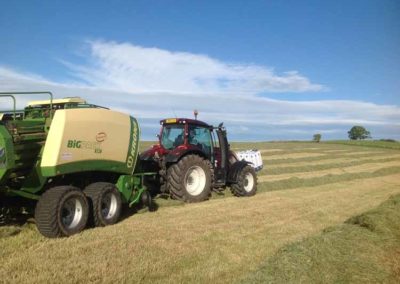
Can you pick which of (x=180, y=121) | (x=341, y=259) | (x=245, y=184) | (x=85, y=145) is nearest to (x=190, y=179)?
(x=180, y=121)

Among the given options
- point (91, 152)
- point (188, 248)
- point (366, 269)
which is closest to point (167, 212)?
point (91, 152)

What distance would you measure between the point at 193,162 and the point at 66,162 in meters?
4.26

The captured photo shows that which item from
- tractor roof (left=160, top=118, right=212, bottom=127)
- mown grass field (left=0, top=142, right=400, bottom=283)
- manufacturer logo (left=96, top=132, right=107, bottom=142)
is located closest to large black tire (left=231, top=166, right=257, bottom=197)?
mown grass field (left=0, top=142, right=400, bottom=283)

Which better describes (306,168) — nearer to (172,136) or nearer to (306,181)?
(306,181)

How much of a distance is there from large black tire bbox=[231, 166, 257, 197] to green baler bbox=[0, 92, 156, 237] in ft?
14.2

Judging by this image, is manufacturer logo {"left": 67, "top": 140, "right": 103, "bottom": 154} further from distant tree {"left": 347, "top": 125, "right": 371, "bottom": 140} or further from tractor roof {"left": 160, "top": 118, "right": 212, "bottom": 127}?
distant tree {"left": 347, "top": 125, "right": 371, "bottom": 140}

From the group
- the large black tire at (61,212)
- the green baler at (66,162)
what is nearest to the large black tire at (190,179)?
the green baler at (66,162)

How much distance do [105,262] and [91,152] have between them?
2917 millimetres

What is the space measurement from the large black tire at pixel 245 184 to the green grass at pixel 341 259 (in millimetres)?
5172

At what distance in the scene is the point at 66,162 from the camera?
785cm

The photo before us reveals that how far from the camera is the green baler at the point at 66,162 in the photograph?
7.35m

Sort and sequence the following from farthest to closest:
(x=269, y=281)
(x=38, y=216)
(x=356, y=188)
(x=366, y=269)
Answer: (x=356, y=188) → (x=38, y=216) → (x=366, y=269) → (x=269, y=281)

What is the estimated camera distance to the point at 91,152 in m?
8.45

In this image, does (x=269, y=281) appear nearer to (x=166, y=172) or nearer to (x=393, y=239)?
(x=393, y=239)
